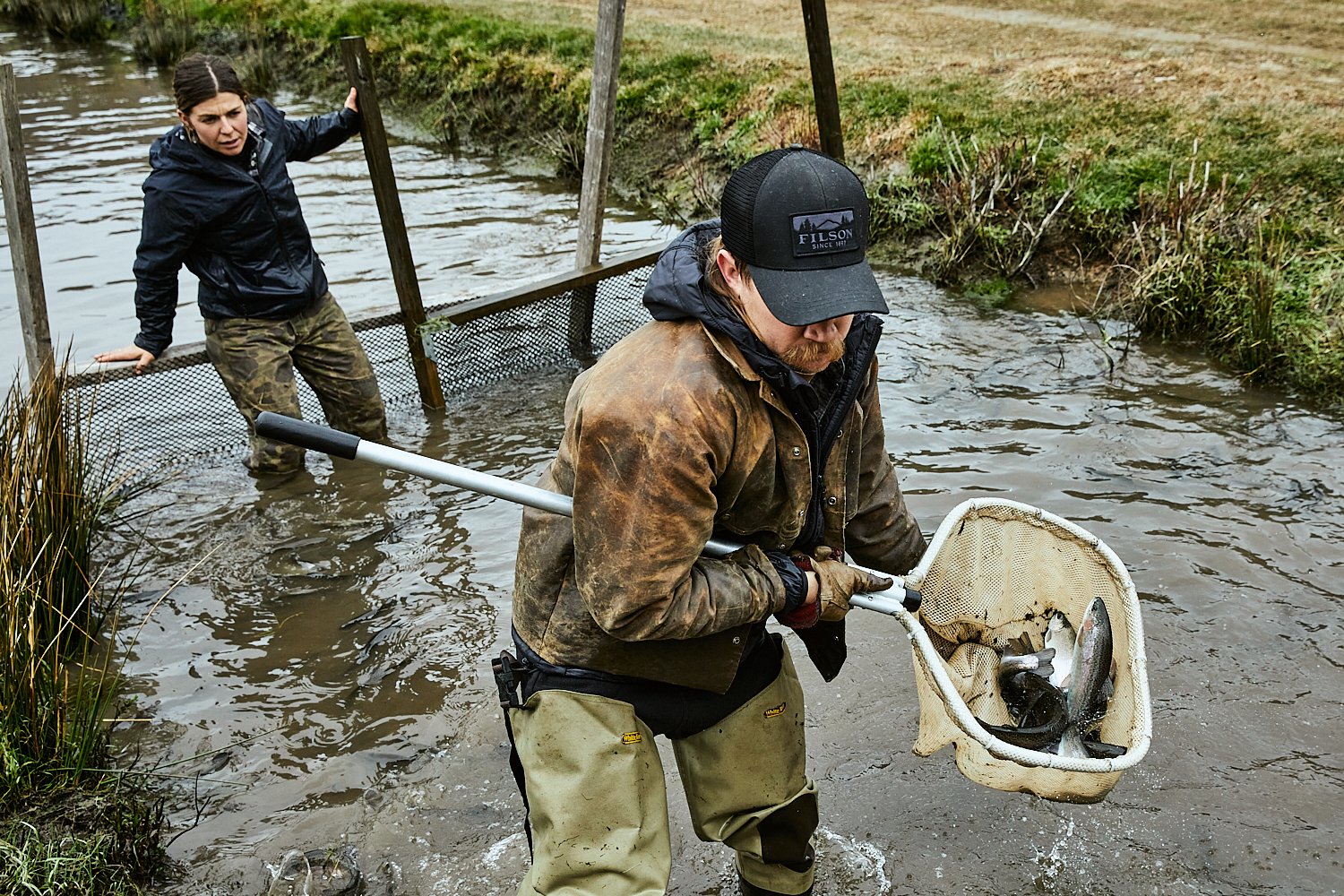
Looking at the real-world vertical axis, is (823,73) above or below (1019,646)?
above

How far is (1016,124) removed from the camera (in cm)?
868

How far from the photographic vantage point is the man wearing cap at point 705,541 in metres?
2.23

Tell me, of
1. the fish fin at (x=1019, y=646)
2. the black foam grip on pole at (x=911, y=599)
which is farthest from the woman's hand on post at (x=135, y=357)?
the fish fin at (x=1019, y=646)

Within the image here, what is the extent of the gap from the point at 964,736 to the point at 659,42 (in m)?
10.9

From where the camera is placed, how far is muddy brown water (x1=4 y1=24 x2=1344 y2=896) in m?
3.47

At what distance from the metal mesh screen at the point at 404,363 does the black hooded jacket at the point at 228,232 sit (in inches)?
19.6

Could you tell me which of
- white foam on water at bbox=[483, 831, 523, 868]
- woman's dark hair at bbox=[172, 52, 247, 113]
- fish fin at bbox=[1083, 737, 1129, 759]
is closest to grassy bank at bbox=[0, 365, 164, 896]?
white foam on water at bbox=[483, 831, 523, 868]

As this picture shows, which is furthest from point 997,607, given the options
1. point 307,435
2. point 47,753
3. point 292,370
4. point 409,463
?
point 292,370

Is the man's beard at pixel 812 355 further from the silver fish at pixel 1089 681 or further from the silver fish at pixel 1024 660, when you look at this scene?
the silver fish at pixel 1024 660

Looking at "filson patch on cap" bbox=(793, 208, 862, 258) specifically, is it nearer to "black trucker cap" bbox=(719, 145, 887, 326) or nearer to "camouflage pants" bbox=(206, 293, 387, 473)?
"black trucker cap" bbox=(719, 145, 887, 326)

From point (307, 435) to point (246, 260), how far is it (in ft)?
10.1

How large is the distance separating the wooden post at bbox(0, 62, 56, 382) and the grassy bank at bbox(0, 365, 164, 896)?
1441 mm

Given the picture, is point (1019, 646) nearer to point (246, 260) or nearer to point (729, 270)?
point (729, 270)

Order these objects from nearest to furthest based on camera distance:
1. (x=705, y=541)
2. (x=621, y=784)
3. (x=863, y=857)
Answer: (x=705, y=541), (x=621, y=784), (x=863, y=857)
